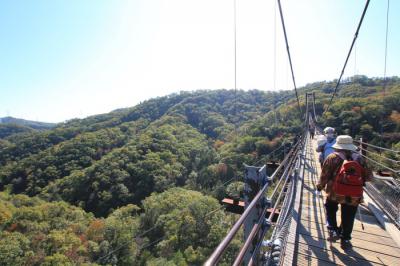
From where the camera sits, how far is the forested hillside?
86.0ft

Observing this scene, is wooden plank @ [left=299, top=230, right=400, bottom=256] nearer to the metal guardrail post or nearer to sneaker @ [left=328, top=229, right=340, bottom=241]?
sneaker @ [left=328, top=229, right=340, bottom=241]

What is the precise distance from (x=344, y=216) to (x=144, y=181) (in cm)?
4975


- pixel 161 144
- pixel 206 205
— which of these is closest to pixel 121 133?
pixel 161 144

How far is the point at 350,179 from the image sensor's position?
2.65 m

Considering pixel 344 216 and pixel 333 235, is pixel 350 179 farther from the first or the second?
pixel 333 235

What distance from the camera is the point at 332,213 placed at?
A: 3033 mm

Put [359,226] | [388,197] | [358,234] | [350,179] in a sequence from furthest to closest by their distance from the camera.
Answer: [388,197]
[359,226]
[358,234]
[350,179]

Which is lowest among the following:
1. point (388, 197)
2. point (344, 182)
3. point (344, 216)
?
point (388, 197)

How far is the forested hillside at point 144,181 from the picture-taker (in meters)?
26.2

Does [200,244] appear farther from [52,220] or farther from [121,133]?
[121,133]

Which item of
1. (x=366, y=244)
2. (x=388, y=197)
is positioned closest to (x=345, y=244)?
(x=366, y=244)

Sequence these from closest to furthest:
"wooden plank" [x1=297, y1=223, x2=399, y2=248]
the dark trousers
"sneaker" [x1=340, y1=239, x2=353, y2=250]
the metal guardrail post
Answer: the metal guardrail post < the dark trousers < "sneaker" [x1=340, y1=239, x2=353, y2=250] < "wooden plank" [x1=297, y1=223, x2=399, y2=248]

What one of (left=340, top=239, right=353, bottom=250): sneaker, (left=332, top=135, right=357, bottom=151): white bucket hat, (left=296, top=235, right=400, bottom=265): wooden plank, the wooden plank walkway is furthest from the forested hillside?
(left=332, top=135, right=357, bottom=151): white bucket hat

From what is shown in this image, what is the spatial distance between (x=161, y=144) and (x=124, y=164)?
1289 cm
